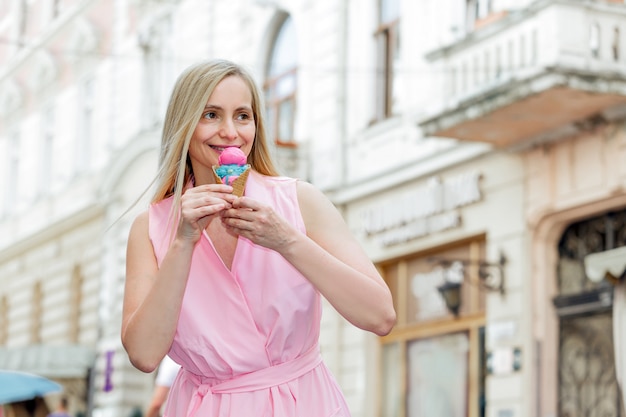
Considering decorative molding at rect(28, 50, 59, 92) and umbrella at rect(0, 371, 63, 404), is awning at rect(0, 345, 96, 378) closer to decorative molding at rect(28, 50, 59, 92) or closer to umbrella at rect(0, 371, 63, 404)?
decorative molding at rect(28, 50, 59, 92)

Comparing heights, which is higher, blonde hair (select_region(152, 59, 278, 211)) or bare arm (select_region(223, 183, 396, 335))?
blonde hair (select_region(152, 59, 278, 211))

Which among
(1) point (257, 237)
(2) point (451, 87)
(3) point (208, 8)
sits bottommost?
(1) point (257, 237)

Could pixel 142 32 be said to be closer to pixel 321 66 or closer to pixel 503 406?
pixel 321 66

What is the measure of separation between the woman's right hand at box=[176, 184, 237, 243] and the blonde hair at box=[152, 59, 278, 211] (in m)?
0.21

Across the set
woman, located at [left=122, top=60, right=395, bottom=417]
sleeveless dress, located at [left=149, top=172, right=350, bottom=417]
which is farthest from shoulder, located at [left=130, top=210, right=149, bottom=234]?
sleeveless dress, located at [left=149, top=172, right=350, bottom=417]

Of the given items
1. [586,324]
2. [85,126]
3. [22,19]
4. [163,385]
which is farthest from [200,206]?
[22,19]

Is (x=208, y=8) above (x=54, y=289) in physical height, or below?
above


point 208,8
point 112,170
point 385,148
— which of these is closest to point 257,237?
point 385,148

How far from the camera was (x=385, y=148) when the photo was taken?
55.3 feet

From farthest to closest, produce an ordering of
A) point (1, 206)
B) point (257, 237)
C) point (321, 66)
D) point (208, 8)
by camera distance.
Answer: point (1, 206) → point (208, 8) → point (321, 66) → point (257, 237)

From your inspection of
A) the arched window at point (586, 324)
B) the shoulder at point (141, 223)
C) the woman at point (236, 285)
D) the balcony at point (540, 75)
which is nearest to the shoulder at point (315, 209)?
the woman at point (236, 285)

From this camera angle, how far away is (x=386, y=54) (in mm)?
17250

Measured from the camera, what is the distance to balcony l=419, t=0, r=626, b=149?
12.5 m

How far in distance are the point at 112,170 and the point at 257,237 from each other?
2257 cm
